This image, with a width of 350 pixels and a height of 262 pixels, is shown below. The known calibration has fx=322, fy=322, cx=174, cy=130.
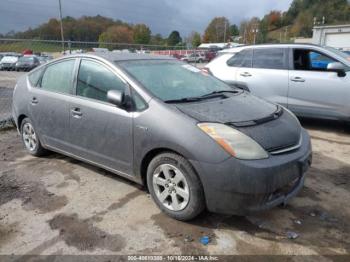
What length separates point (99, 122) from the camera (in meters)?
3.49

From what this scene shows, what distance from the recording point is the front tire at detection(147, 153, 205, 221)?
2797 millimetres

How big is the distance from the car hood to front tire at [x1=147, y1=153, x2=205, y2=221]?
456mm

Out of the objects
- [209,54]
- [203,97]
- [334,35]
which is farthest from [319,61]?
[334,35]

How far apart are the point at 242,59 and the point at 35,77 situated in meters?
4.17

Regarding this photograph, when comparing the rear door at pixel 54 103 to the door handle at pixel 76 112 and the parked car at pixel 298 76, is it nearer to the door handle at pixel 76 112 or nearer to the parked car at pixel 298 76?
the door handle at pixel 76 112

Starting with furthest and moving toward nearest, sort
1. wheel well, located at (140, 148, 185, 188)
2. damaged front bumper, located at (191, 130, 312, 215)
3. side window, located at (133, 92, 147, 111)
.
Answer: side window, located at (133, 92, 147, 111), wheel well, located at (140, 148, 185, 188), damaged front bumper, located at (191, 130, 312, 215)

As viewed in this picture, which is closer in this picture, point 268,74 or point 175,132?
point 175,132

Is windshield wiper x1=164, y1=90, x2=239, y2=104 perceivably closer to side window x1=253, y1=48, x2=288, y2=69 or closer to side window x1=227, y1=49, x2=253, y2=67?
side window x1=253, y1=48, x2=288, y2=69

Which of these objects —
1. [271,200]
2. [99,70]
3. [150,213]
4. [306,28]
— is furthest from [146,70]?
[306,28]

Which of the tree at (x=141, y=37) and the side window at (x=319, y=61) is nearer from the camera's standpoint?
the side window at (x=319, y=61)

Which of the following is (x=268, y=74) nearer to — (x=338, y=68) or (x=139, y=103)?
(x=338, y=68)

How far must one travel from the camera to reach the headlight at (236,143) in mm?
2646

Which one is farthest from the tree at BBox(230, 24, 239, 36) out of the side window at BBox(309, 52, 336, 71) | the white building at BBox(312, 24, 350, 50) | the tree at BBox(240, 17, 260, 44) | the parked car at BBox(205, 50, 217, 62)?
the side window at BBox(309, 52, 336, 71)

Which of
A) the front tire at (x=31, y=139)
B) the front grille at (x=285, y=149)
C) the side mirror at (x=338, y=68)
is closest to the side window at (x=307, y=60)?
the side mirror at (x=338, y=68)
